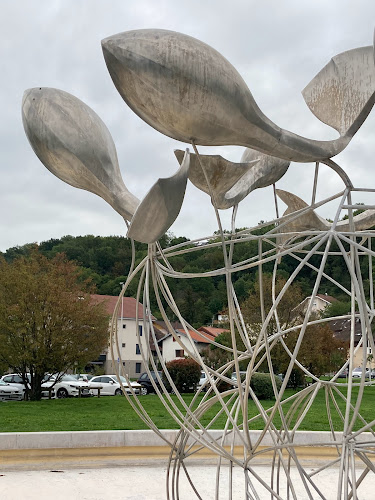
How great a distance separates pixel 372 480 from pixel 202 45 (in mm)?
5894

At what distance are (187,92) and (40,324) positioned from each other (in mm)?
18493

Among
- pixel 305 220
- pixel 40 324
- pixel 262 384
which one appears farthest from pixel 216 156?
pixel 40 324

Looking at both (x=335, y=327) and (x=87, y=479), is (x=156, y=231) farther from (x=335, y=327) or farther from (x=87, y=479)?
(x=335, y=327)

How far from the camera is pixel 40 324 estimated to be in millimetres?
21047

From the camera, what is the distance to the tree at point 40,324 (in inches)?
826

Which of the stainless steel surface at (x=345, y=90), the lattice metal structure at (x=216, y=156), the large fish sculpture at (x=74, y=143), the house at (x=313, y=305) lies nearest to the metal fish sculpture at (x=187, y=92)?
the lattice metal structure at (x=216, y=156)

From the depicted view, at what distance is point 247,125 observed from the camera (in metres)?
3.79

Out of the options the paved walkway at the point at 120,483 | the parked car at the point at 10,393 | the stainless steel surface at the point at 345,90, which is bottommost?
the parked car at the point at 10,393

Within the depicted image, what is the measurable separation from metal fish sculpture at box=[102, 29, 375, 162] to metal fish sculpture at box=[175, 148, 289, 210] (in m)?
0.65

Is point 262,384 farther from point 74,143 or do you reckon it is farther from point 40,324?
point 74,143

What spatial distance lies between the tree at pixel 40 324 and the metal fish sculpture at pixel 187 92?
58.9 feet

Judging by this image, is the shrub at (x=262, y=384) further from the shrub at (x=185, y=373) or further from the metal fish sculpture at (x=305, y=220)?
the metal fish sculpture at (x=305, y=220)

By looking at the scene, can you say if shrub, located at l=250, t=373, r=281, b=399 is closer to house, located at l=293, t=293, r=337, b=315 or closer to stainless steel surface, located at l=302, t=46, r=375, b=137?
house, located at l=293, t=293, r=337, b=315

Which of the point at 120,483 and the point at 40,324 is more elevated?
the point at 40,324
